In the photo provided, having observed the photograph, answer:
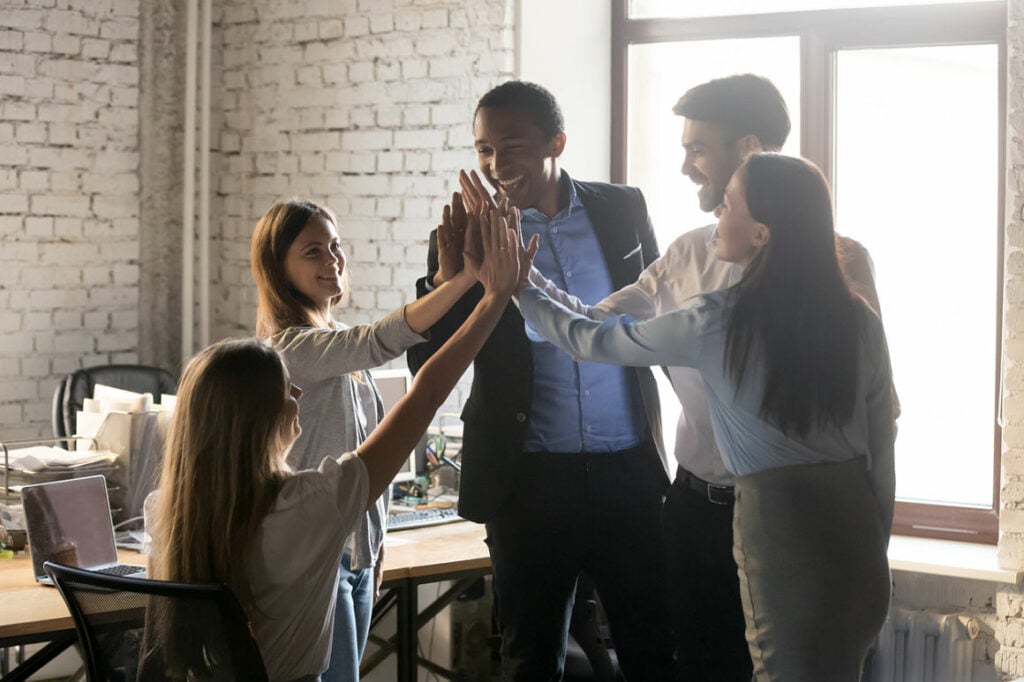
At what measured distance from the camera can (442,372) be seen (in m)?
2.01

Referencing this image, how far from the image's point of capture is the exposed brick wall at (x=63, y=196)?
4824 millimetres

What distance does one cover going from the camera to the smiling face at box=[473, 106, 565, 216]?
96.5 inches

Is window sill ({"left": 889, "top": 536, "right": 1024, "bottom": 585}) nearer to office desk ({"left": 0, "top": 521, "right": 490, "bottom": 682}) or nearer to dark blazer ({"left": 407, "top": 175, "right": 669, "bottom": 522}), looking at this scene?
office desk ({"left": 0, "top": 521, "right": 490, "bottom": 682})

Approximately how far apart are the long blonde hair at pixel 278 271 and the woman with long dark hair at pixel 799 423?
0.80 meters

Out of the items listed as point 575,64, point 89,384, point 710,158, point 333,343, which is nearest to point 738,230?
point 710,158

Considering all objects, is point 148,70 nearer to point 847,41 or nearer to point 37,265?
point 37,265

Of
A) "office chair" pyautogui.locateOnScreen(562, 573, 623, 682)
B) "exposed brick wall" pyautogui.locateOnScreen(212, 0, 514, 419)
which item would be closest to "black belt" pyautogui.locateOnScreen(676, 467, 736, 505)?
"office chair" pyautogui.locateOnScreen(562, 573, 623, 682)

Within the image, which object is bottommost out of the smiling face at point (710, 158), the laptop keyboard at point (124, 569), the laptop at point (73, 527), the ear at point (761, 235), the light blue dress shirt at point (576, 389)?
the laptop keyboard at point (124, 569)

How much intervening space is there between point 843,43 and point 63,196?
3185mm

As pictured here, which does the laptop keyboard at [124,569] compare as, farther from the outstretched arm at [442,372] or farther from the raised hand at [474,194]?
the raised hand at [474,194]

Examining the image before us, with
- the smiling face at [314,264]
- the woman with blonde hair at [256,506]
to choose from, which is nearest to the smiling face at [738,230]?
the woman with blonde hair at [256,506]

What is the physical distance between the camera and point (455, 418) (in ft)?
14.1

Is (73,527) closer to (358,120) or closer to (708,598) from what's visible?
(708,598)

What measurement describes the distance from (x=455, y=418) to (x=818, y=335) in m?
2.57
